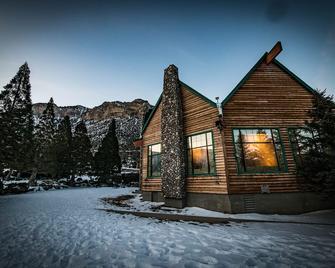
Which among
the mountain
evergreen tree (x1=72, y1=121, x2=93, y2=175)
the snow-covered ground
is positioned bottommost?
the snow-covered ground

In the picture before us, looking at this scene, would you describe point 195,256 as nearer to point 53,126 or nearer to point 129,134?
point 53,126

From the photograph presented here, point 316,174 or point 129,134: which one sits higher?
point 129,134

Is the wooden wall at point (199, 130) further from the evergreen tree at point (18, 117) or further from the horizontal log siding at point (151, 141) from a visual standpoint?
the evergreen tree at point (18, 117)

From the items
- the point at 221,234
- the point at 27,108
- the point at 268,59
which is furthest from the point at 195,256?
the point at 27,108

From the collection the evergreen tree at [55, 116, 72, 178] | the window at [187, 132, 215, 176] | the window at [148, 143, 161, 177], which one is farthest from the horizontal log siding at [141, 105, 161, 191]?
the evergreen tree at [55, 116, 72, 178]

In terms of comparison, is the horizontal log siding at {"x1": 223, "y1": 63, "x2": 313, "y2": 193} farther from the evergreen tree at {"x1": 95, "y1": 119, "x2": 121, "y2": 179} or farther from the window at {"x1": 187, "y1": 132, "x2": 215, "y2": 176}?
the evergreen tree at {"x1": 95, "y1": 119, "x2": 121, "y2": 179}

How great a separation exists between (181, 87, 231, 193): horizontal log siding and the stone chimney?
42cm

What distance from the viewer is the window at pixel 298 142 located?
9.31 metres

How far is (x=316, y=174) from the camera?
789 cm

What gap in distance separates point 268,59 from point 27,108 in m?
29.9

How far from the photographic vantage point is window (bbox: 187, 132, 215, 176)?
994 cm

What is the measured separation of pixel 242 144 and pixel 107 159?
32.5 m

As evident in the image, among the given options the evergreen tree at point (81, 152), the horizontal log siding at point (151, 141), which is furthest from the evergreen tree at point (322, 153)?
the evergreen tree at point (81, 152)

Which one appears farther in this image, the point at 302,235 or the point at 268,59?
the point at 268,59
